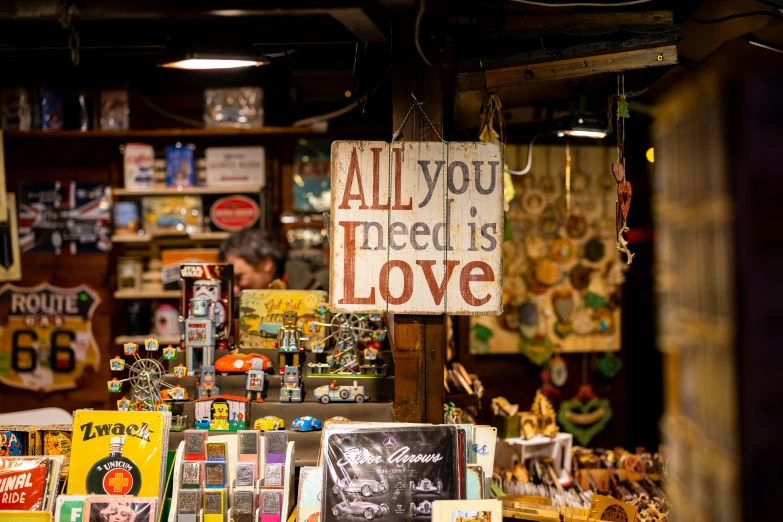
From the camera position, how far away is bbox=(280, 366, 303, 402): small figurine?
3.76m

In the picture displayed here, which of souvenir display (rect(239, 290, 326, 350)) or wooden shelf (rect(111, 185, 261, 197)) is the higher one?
wooden shelf (rect(111, 185, 261, 197))

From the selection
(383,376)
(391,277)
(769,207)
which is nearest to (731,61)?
(769,207)

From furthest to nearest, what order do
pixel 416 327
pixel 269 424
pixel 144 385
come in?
pixel 144 385, pixel 269 424, pixel 416 327

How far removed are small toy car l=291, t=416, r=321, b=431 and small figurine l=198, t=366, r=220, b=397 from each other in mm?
424

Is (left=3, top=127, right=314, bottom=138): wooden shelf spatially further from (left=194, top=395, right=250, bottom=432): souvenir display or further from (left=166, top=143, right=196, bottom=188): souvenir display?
(left=194, top=395, right=250, bottom=432): souvenir display

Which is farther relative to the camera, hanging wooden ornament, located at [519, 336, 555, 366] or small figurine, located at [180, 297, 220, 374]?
hanging wooden ornament, located at [519, 336, 555, 366]

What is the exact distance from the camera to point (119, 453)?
3266 mm

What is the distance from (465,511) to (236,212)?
375cm

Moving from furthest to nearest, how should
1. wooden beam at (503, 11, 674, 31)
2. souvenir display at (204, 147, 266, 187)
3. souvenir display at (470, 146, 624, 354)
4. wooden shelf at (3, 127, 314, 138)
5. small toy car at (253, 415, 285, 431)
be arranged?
souvenir display at (470, 146, 624, 354)
souvenir display at (204, 147, 266, 187)
wooden shelf at (3, 127, 314, 138)
small toy car at (253, 415, 285, 431)
wooden beam at (503, 11, 674, 31)

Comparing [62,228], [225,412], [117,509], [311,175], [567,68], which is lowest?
[117,509]

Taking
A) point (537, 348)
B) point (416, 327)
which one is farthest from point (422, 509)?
point (537, 348)

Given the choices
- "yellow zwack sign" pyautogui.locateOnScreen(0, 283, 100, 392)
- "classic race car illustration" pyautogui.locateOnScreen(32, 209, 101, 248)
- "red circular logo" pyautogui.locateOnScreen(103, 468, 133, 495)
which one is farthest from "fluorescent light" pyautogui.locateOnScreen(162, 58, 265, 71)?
"yellow zwack sign" pyautogui.locateOnScreen(0, 283, 100, 392)

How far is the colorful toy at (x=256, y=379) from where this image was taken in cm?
376

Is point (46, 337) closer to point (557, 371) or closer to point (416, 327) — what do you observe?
point (557, 371)
